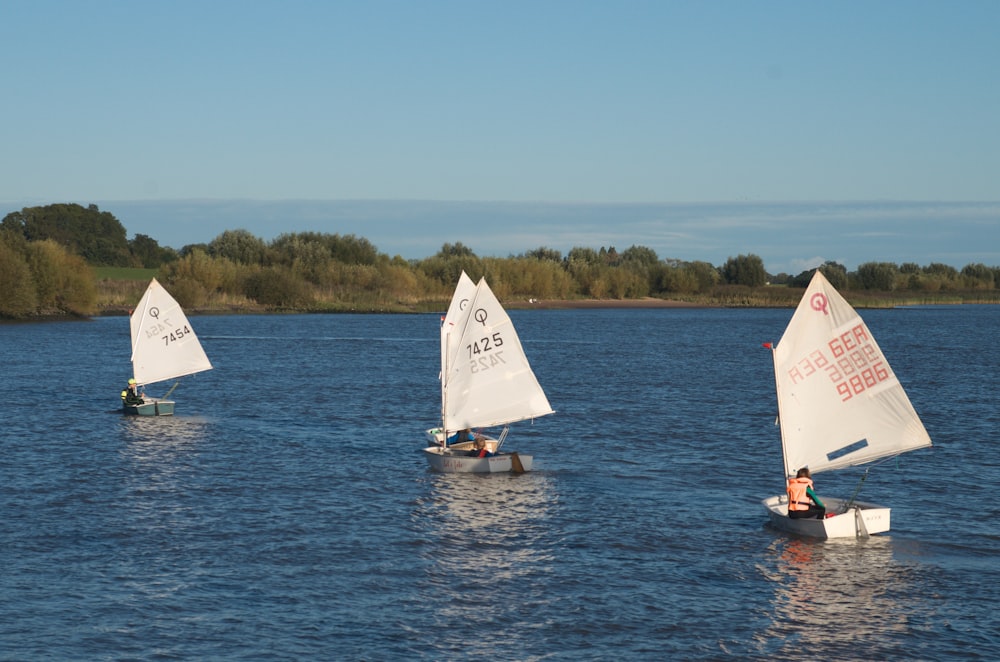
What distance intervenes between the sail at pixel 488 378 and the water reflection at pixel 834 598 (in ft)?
47.6

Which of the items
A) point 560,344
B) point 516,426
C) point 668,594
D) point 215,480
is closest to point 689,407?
point 516,426

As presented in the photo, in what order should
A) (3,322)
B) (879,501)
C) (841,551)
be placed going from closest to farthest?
(841,551)
(879,501)
(3,322)

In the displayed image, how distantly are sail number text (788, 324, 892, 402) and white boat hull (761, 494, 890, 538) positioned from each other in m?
3.49

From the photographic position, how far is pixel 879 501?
40469 millimetres

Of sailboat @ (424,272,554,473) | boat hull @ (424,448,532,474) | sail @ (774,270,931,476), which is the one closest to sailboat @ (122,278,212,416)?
sailboat @ (424,272,554,473)

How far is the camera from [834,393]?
3547 centimetres

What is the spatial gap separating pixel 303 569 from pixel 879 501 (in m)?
20.9

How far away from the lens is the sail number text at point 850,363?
35.1 meters

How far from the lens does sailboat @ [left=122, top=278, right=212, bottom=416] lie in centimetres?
6475

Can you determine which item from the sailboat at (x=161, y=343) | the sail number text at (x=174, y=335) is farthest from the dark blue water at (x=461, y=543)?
the sail number text at (x=174, y=335)

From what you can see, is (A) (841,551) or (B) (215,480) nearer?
(A) (841,551)

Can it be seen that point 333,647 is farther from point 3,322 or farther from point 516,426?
point 3,322

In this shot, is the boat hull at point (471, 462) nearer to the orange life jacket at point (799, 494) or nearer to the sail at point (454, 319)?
the sail at point (454, 319)

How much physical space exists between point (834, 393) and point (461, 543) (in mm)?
12214
